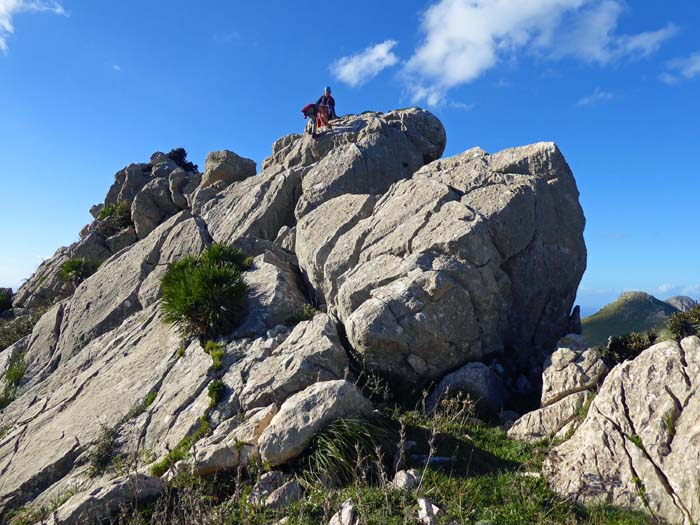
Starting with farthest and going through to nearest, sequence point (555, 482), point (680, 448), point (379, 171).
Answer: point (379, 171) < point (555, 482) < point (680, 448)

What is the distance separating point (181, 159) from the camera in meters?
43.0

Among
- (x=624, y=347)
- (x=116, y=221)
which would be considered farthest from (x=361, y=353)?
(x=116, y=221)

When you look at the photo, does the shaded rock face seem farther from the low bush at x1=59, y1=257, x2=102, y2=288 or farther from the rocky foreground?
the low bush at x1=59, y1=257, x2=102, y2=288

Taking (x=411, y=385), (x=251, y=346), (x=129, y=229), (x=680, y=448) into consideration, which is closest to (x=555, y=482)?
(x=680, y=448)

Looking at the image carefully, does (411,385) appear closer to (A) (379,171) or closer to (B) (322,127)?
(A) (379,171)

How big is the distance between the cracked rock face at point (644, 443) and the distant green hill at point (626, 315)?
3564cm

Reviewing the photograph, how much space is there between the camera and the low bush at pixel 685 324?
13.8 m

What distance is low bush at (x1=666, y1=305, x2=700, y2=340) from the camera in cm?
1377

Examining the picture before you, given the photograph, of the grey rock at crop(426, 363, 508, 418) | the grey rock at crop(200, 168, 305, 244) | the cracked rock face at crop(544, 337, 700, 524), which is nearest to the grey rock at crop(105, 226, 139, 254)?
the grey rock at crop(200, 168, 305, 244)

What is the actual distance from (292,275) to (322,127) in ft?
39.9

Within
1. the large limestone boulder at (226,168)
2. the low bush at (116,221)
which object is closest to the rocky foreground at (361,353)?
the large limestone boulder at (226,168)

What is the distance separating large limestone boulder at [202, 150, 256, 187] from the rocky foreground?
8.78 meters

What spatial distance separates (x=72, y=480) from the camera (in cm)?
1115

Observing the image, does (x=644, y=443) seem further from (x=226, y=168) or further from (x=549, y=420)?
(x=226, y=168)
